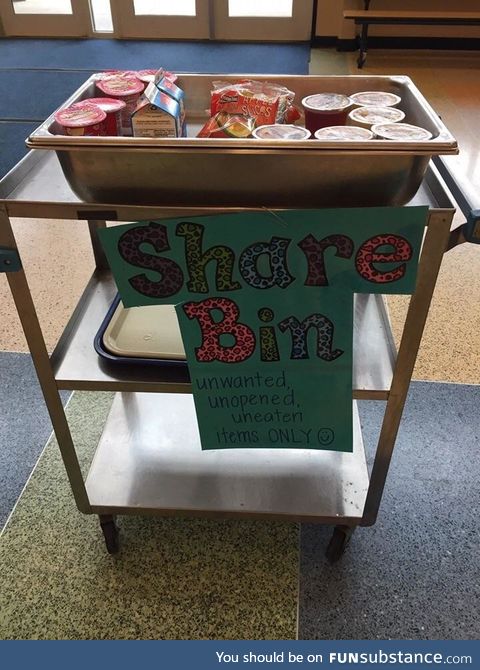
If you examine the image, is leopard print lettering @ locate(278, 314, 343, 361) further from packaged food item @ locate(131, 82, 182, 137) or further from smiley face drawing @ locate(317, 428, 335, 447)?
packaged food item @ locate(131, 82, 182, 137)

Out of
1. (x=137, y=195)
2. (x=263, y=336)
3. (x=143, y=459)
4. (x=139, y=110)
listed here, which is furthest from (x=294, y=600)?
(x=139, y=110)

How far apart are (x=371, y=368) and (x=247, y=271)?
339mm

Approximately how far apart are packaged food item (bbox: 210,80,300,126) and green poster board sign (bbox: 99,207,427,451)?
0.24 metres

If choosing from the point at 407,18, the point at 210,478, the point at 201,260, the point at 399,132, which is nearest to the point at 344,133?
the point at 399,132

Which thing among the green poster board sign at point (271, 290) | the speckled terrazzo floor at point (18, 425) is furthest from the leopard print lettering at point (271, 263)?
the speckled terrazzo floor at point (18, 425)

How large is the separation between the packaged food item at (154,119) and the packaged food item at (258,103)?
0.39 feet

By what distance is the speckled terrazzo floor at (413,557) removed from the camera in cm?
115

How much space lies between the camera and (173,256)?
0.84 meters

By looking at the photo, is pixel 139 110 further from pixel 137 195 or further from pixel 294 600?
A: pixel 294 600

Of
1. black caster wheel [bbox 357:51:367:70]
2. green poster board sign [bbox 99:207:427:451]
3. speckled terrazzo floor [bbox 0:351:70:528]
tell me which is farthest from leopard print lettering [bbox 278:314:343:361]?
black caster wheel [bbox 357:51:367:70]

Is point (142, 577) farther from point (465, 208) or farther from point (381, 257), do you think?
point (465, 208)

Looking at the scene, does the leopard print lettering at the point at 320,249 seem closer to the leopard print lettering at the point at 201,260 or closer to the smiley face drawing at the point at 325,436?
the leopard print lettering at the point at 201,260

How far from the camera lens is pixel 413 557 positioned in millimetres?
1267

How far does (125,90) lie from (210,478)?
0.83 meters
